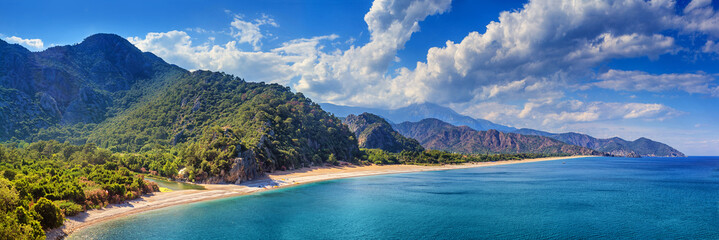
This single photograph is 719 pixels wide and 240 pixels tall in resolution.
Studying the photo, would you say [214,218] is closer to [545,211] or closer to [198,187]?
[198,187]

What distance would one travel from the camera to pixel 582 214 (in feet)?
159

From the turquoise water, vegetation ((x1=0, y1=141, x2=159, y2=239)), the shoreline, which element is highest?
vegetation ((x1=0, y1=141, x2=159, y2=239))

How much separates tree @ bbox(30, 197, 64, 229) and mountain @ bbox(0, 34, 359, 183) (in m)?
40.5

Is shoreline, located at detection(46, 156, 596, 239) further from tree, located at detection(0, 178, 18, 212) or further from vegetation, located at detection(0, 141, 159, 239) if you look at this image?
tree, located at detection(0, 178, 18, 212)

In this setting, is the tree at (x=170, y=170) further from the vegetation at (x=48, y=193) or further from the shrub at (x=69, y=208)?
the shrub at (x=69, y=208)

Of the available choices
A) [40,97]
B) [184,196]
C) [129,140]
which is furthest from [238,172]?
[40,97]

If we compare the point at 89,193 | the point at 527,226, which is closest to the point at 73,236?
the point at 89,193

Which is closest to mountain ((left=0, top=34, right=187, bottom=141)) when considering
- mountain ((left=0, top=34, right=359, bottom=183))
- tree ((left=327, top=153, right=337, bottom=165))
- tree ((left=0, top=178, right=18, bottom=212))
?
mountain ((left=0, top=34, right=359, bottom=183))

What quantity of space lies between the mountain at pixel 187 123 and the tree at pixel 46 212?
40542 millimetres

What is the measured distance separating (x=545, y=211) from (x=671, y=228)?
47.2ft

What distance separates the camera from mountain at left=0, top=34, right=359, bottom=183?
270ft

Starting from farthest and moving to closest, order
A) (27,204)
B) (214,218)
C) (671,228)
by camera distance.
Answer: (214,218) → (671,228) → (27,204)

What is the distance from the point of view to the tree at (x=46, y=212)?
3353 centimetres

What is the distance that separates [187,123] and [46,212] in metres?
115
